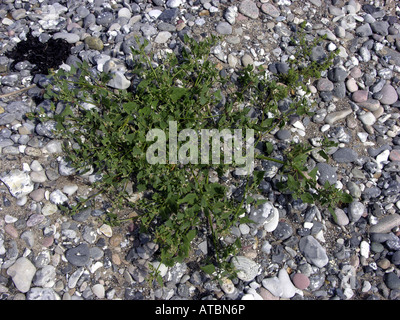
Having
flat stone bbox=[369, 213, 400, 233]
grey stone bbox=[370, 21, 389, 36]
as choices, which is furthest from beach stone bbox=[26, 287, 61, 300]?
grey stone bbox=[370, 21, 389, 36]

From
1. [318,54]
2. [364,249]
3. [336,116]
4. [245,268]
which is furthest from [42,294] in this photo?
[318,54]

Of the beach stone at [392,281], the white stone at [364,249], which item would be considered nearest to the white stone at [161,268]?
the white stone at [364,249]

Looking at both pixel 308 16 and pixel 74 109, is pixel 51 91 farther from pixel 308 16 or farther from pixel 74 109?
pixel 308 16

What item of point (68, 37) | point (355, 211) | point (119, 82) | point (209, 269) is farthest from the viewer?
point (68, 37)

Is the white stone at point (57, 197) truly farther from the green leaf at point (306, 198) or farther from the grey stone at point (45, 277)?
the green leaf at point (306, 198)

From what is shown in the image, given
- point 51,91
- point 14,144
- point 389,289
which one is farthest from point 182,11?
point 389,289

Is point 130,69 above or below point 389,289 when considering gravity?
above

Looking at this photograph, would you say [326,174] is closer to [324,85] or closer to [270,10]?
[324,85]
